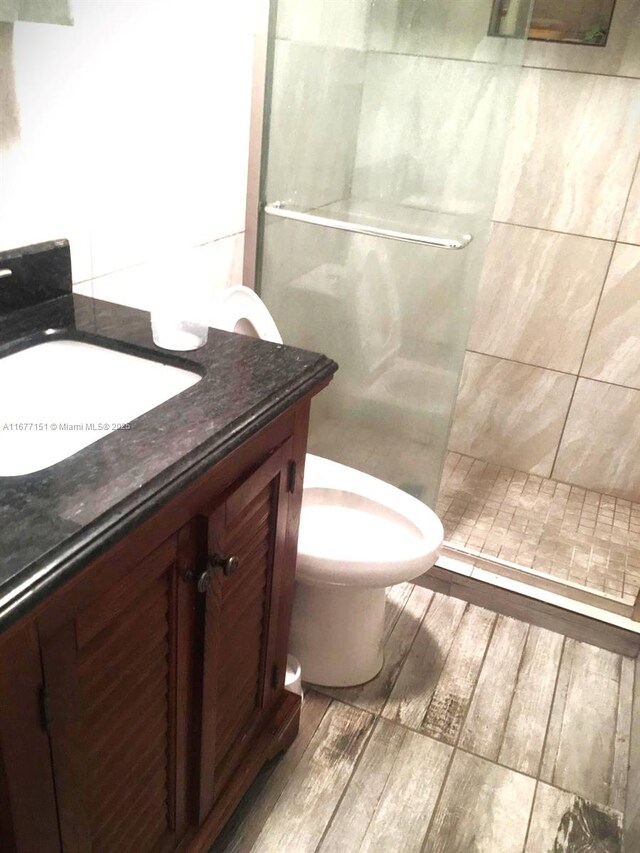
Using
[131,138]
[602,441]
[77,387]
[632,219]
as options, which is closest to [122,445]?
[77,387]

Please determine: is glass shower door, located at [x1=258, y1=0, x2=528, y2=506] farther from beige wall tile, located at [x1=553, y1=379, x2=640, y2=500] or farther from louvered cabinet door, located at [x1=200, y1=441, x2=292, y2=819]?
louvered cabinet door, located at [x1=200, y1=441, x2=292, y2=819]

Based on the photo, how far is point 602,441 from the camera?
2387 mm

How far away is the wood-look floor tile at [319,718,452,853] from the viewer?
1.32 m

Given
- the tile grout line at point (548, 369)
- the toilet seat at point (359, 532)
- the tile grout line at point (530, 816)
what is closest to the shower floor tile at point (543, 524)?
the tile grout line at point (548, 369)

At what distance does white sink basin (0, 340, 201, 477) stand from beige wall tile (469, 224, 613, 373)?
156cm

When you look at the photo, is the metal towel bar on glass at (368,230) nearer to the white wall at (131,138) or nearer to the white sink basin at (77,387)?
the white wall at (131,138)

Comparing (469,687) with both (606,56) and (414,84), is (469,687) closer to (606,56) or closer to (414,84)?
(414,84)

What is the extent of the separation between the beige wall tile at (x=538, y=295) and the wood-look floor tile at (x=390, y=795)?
1344 millimetres

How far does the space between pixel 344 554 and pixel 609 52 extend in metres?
1.59

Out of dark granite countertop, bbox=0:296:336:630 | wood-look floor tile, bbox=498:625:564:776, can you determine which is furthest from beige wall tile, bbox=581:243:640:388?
dark granite countertop, bbox=0:296:336:630

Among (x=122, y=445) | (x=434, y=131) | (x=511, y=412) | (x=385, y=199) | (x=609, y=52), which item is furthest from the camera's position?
(x=511, y=412)

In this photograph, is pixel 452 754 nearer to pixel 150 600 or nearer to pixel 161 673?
pixel 161 673

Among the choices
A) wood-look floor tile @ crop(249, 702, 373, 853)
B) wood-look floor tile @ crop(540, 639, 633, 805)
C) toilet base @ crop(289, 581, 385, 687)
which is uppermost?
toilet base @ crop(289, 581, 385, 687)

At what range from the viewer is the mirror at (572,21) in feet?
6.37
